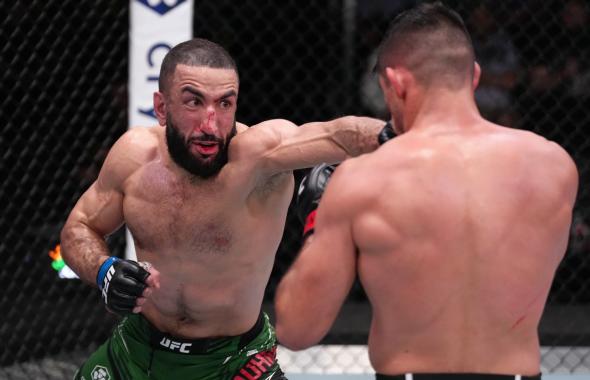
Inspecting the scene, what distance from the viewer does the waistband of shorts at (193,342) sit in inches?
102

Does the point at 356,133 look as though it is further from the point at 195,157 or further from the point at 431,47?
the point at 431,47

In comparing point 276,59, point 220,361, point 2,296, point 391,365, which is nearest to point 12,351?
point 2,296

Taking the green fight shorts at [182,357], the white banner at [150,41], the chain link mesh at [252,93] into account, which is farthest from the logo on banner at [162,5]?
the green fight shorts at [182,357]

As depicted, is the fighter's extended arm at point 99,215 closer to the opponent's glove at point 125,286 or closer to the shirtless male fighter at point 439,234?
the opponent's glove at point 125,286

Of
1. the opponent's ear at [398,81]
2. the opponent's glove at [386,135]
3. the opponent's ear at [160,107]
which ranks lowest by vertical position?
the opponent's ear at [160,107]

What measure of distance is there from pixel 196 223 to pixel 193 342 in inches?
11.9

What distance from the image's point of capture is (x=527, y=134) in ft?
5.60

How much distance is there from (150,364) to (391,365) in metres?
1.07

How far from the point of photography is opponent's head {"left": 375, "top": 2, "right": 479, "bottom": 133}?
1.70 meters

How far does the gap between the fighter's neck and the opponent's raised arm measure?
0.51 metres

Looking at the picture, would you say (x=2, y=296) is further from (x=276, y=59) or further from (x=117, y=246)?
(x=276, y=59)

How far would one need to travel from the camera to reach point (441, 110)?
66.8 inches

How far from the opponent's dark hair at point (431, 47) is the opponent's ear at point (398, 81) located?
0.05 feet

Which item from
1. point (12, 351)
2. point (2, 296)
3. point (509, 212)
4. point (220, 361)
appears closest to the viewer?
point (509, 212)
